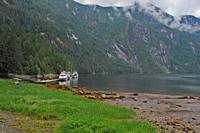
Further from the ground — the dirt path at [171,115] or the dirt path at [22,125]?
the dirt path at [22,125]

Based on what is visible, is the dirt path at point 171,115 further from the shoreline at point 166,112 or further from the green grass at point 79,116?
the green grass at point 79,116

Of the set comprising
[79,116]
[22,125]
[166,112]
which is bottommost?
[166,112]

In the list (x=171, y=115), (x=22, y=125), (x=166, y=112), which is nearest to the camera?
(x=22, y=125)

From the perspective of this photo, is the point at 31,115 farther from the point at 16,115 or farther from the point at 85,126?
the point at 85,126

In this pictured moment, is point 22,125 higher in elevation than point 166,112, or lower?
higher

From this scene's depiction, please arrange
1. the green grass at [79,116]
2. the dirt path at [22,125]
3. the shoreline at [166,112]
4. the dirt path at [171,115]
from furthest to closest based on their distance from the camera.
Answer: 1. the shoreline at [166,112]
2. the dirt path at [171,115]
3. the dirt path at [22,125]
4. the green grass at [79,116]

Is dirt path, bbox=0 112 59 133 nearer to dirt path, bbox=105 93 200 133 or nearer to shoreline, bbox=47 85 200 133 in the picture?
shoreline, bbox=47 85 200 133

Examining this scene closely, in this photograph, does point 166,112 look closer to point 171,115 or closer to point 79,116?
point 171,115

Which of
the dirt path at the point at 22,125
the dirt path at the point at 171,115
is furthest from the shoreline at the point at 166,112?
the dirt path at the point at 22,125

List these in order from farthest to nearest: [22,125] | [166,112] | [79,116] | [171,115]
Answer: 1. [166,112]
2. [171,115]
3. [79,116]
4. [22,125]

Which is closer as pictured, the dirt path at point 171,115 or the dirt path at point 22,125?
the dirt path at point 22,125

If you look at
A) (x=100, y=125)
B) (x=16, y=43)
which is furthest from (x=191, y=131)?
(x=16, y=43)

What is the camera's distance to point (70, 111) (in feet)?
111

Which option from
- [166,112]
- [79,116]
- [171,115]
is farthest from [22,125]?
[166,112]
